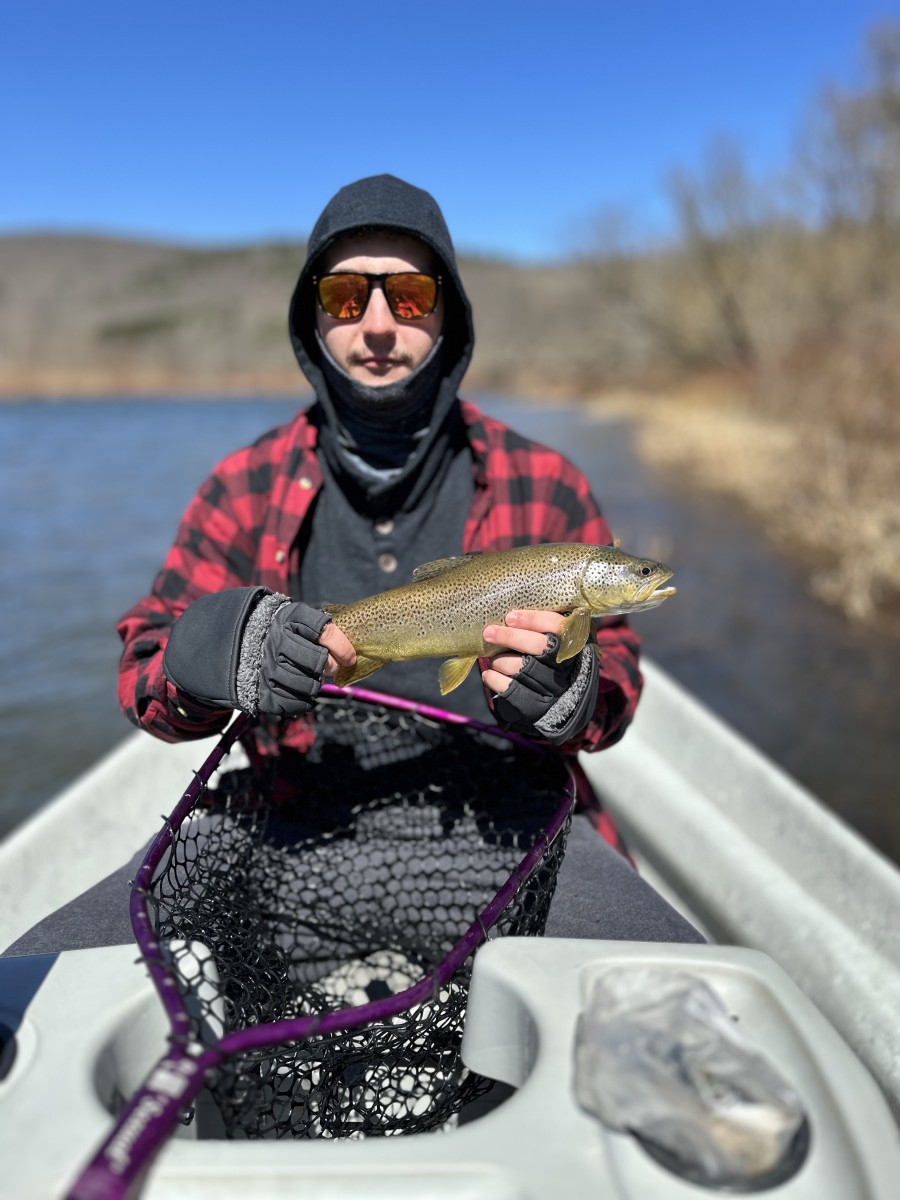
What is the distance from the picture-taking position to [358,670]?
2.42 meters

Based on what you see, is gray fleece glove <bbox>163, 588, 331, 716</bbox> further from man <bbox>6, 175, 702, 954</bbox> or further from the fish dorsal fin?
the fish dorsal fin

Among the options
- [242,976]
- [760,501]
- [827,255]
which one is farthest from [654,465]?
[242,976]

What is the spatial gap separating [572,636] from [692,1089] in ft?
3.65

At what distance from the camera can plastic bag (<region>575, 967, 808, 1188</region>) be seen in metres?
1.27

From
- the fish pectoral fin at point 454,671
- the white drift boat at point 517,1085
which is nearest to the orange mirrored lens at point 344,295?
the fish pectoral fin at point 454,671

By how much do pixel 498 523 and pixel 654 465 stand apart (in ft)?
63.1

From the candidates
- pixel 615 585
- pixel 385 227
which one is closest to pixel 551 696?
pixel 615 585

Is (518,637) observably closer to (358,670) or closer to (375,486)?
(358,670)

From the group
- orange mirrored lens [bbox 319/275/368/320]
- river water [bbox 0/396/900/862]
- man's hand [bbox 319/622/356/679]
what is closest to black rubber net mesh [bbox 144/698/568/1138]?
man's hand [bbox 319/622/356/679]

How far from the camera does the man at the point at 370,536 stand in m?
2.16

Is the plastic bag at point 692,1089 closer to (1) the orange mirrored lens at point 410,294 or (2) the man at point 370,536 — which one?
(2) the man at point 370,536

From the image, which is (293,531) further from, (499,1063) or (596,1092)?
(596,1092)

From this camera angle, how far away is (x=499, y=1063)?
1716 millimetres

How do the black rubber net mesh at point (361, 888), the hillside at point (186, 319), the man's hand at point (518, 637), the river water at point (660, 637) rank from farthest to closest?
1. the hillside at point (186, 319)
2. the river water at point (660, 637)
3. the man's hand at point (518, 637)
4. the black rubber net mesh at point (361, 888)
